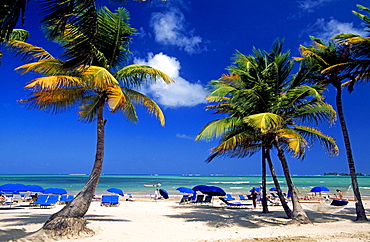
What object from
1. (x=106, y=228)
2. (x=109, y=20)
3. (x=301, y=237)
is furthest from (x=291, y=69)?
(x=106, y=228)

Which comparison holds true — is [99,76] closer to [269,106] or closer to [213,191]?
[269,106]

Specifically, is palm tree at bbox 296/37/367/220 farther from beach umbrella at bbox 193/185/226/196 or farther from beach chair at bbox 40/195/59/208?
beach chair at bbox 40/195/59/208

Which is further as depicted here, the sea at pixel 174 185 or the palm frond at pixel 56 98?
the sea at pixel 174 185

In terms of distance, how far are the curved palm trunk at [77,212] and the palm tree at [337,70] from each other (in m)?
7.93

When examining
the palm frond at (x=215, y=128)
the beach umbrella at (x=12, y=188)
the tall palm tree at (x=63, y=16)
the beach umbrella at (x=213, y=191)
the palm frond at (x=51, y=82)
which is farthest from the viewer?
the beach umbrella at (x=213, y=191)

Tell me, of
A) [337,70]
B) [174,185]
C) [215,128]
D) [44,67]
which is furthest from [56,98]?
[174,185]

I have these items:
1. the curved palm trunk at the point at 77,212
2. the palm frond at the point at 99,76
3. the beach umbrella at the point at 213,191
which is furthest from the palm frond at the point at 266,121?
the beach umbrella at the point at 213,191

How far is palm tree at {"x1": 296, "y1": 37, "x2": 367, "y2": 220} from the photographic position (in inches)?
415

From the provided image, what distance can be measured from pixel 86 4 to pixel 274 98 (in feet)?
26.5

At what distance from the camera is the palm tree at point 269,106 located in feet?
32.9

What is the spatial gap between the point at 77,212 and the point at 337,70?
10299 millimetres

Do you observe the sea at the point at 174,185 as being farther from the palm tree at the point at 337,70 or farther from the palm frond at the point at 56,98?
the palm frond at the point at 56,98

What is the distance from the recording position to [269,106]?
34.1ft

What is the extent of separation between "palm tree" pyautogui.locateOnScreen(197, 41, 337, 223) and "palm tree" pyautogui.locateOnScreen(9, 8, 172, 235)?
2828 mm
